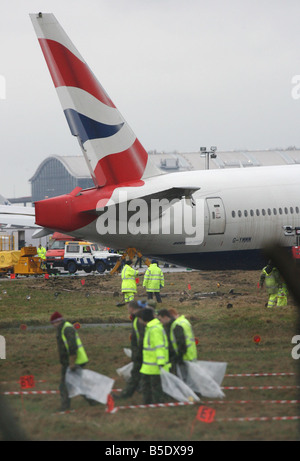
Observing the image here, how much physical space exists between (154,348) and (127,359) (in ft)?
15.6

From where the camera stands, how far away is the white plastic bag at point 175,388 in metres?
14.4

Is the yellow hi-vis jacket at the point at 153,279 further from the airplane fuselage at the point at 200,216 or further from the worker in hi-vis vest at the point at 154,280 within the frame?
the airplane fuselage at the point at 200,216

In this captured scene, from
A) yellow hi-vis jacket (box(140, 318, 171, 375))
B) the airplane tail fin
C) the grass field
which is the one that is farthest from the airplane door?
yellow hi-vis jacket (box(140, 318, 171, 375))

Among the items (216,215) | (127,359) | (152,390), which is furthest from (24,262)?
(152,390)

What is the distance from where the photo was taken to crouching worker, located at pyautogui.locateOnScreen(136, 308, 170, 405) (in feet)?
47.3

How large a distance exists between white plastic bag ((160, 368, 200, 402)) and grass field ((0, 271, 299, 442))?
30 centimetres

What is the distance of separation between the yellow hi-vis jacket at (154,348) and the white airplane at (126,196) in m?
11.5

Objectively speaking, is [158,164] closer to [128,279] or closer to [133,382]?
[128,279]

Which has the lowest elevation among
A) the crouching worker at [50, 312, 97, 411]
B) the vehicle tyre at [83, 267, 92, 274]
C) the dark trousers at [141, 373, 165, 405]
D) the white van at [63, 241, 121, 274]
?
the dark trousers at [141, 373, 165, 405]

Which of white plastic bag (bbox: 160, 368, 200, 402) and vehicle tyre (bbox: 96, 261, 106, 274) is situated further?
vehicle tyre (bbox: 96, 261, 106, 274)

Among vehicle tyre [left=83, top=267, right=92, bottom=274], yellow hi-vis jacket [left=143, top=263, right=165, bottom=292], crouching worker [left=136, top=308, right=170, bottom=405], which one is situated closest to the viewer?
crouching worker [left=136, top=308, right=170, bottom=405]

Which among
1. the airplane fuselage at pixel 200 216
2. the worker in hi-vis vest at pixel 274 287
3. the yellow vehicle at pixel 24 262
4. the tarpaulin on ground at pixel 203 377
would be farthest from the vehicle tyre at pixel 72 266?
the tarpaulin on ground at pixel 203 377

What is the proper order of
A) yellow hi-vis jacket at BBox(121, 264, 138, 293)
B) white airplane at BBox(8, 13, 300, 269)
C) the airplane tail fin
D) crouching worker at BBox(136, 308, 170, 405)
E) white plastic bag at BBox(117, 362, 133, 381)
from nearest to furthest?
crouching worker at BBox(136, 308, 170, 405) < white plastic bag at BBox(117, 362, 133, 381) < white airplane at BBox(8, 13, 300, 269) < the airplane tail fin < yellow hi-vis jacket at BBox(121, 264, 138, 293)

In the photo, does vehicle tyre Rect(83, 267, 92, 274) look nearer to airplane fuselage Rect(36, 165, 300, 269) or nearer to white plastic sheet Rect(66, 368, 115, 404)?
airplane fuselage Rect(36, 165, 300, 269)
